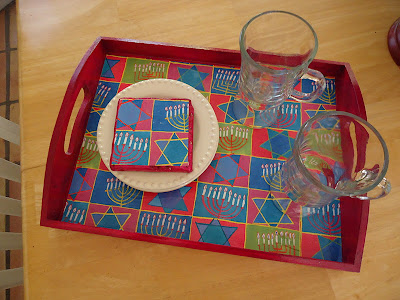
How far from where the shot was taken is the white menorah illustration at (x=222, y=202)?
58 cm

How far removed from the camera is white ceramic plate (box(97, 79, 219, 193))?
0.56m

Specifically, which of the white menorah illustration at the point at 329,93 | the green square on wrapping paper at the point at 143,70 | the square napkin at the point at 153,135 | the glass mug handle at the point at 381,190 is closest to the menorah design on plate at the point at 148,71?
the green square on wrapping paper at the point at 143,70

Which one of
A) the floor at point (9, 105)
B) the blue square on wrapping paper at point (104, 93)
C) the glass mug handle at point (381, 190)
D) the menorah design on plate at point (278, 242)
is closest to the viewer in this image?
the glass mug handle at point (381, 190)

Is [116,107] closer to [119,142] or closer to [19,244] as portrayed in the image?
[119,142]

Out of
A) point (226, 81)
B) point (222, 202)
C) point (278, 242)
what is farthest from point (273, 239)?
point (226, 81)

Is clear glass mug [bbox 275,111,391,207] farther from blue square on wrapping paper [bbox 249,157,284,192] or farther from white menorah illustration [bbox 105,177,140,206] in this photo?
white menorah illustration [bbox 105,177,140,206]

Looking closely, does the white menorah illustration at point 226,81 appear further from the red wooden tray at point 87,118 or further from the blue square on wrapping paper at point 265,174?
the blue square on wrapping paper at point 265,174

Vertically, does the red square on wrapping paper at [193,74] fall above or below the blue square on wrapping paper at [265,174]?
above

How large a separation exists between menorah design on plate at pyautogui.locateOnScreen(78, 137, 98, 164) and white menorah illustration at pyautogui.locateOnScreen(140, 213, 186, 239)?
0.54 ft

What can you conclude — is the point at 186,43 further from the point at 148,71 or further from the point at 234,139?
the point at 234,139

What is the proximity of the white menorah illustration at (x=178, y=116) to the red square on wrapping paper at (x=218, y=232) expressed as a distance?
6.9 inches

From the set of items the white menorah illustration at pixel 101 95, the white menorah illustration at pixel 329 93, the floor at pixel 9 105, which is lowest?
the floor at pixel 9 105

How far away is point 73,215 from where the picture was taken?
575 mm

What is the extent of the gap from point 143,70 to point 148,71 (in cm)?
1
